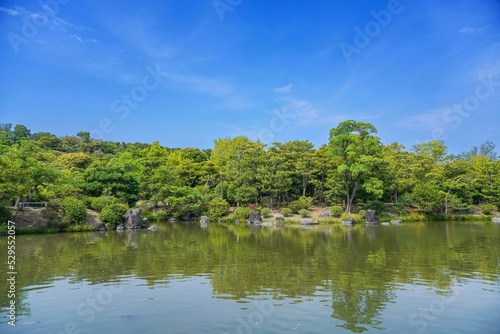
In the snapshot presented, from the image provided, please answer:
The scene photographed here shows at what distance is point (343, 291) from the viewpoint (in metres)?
8.84

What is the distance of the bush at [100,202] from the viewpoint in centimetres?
2697

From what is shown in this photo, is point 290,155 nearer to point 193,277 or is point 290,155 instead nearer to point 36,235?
point 36,235

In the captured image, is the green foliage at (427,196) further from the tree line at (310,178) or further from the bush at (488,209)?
the bush at (488,209)

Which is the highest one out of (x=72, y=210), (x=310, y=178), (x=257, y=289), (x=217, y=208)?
(x=310, y=178)

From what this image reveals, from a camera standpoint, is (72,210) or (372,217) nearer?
(72,210)

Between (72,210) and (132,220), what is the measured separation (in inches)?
163

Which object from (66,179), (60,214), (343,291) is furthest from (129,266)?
(66,179)

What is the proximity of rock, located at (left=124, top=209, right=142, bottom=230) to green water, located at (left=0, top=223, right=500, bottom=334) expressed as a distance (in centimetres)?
959

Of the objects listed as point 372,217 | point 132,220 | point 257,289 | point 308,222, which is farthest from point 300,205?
point 257,289

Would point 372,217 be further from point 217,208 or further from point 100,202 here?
point 100,202

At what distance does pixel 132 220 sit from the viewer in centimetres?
2605

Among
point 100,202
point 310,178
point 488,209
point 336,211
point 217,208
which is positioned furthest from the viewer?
point 310,178

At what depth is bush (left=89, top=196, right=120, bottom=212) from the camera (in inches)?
1062

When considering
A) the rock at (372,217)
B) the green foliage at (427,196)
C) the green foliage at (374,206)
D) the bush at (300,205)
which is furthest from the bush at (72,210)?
the green foliage at (427,196)
